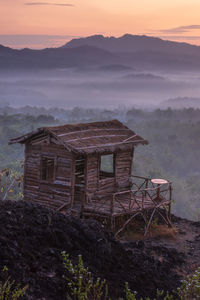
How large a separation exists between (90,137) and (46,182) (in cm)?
299

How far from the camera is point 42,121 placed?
11169 cm

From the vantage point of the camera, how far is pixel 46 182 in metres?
19.6

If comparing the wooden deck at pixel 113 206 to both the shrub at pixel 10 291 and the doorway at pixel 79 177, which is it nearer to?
the doorway at pixel 79 177

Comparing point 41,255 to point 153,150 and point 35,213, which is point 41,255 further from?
point 153,150

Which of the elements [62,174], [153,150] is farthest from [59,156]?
[153,150]

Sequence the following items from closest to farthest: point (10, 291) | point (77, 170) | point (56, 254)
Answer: point (10, 291), point (56, 254), point (77, 170)

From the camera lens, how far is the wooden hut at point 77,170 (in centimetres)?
1832

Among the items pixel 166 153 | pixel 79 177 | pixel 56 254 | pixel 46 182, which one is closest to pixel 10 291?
pixel 56 254

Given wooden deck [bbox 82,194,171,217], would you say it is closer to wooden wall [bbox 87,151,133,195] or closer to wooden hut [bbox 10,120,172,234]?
wooden hut [bbox 10,120,172,234]

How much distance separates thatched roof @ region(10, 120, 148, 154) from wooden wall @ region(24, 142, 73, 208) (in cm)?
55

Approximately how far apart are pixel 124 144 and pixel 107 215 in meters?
4.17

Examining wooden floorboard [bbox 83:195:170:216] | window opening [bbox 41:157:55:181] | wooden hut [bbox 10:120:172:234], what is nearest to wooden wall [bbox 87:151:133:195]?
wooden hut [bbox 10:120:172:234]

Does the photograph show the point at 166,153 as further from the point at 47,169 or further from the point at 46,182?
the point at 46,182

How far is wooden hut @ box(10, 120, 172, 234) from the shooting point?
18.3 m
